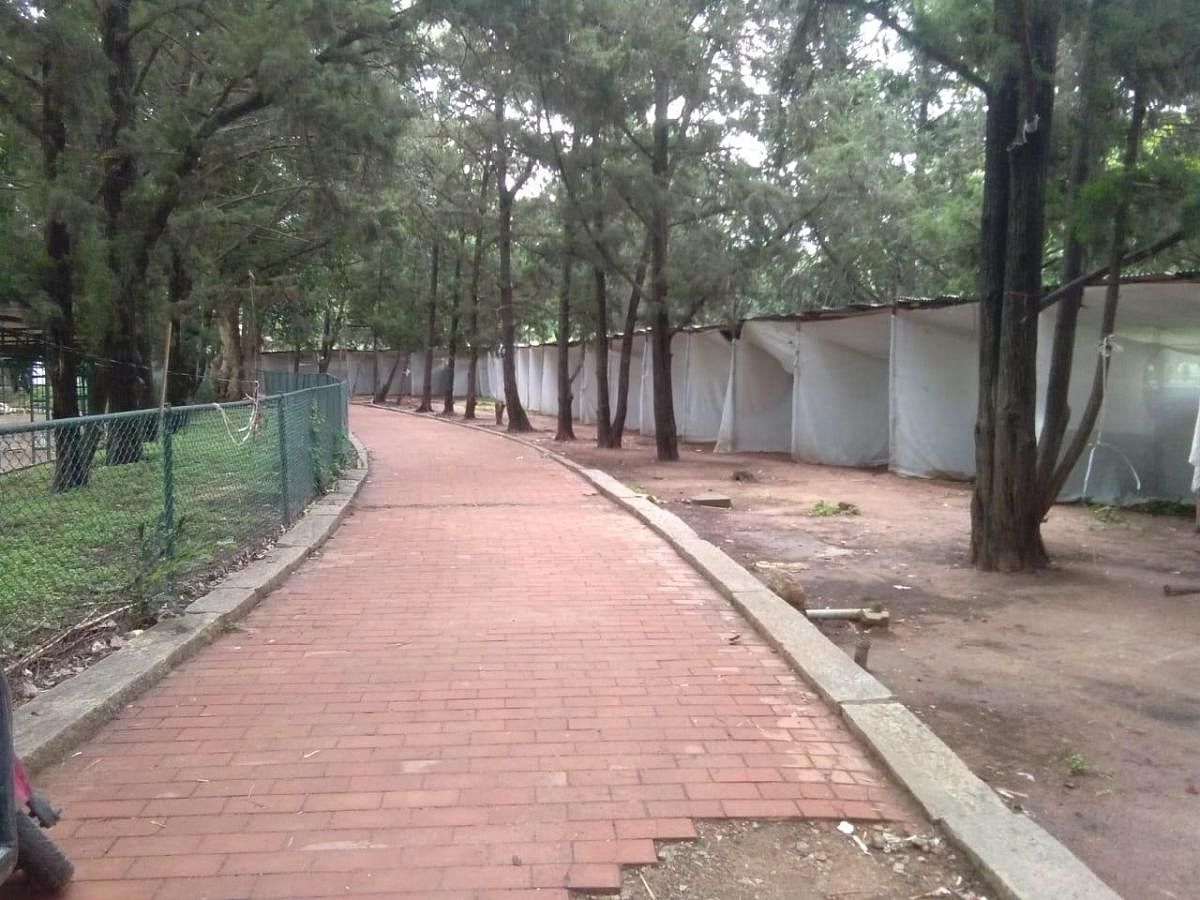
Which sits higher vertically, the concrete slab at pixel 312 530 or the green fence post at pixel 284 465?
the green fence post at pixel 284 465

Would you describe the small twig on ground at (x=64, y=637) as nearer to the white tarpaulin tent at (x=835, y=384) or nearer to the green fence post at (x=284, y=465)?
the green fence post at (x=284, y=465)

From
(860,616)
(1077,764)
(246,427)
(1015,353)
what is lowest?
(1077,764)

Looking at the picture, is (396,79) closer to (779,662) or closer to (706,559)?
(706,559)

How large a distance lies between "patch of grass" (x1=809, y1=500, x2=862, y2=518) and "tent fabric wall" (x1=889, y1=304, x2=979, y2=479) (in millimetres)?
3413

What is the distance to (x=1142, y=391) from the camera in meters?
11.7

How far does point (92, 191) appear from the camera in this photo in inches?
527

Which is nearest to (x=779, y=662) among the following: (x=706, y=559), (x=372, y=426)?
(x=706, y=559)

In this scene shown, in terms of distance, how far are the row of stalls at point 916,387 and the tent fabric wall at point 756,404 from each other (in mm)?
24

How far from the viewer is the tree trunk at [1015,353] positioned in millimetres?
8414

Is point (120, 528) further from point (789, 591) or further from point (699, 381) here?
point (699, 381)

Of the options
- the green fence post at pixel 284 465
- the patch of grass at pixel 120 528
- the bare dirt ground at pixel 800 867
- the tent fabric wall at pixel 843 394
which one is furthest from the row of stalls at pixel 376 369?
the bare dirt ground at pixel 800 867

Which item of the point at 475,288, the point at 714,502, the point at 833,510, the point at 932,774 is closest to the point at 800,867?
the point at 932,774

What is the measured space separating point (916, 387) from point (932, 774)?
39.0 ft

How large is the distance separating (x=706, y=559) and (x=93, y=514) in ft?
14.6
